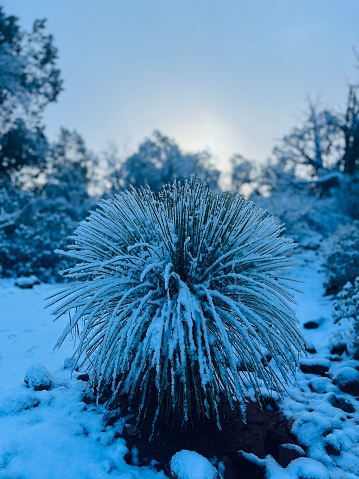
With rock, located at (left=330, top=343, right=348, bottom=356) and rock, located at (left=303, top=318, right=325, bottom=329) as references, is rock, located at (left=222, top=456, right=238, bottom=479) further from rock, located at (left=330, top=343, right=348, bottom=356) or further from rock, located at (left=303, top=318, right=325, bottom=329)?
rock, located at (left=303, top=318, right=325, bottom=329)

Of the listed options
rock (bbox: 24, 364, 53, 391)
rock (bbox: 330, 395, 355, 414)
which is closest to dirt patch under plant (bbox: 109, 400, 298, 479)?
rock (bbox: 330, 395, 355, 414)

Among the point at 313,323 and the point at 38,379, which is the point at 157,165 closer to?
the point at 313,323

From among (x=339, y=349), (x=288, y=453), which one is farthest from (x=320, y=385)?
(x=288, y=453)

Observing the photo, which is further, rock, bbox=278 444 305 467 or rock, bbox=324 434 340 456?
rock, bbox=324 434 340 456

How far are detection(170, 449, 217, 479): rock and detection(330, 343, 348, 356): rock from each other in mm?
2517

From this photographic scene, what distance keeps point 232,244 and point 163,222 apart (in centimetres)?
49

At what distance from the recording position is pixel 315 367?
3.25 metres

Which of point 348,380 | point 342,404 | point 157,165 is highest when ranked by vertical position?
point 157,165

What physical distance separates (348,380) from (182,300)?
1.95m

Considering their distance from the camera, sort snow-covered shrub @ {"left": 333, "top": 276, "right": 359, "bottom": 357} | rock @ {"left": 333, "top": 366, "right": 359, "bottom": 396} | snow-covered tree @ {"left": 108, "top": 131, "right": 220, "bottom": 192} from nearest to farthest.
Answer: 1. rock @ {"left": 333, "top": 366, "right": 359, "bottom": 396}
2. snow-covered shrub @ {"left": 333, "top": 276, "right": 359, "bottom": 357}
3. snow-covered tree @ {"left": 108, "top": 131, "right": 220, "bottom": 192}

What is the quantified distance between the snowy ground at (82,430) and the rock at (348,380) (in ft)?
0.17

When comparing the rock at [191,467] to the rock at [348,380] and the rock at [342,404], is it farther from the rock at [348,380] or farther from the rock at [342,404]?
the rock at [348,380]

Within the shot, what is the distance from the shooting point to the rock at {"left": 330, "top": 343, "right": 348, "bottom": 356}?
146 inches

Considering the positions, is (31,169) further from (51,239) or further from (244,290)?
(244,290)
